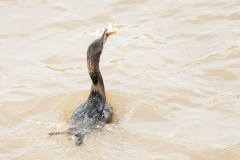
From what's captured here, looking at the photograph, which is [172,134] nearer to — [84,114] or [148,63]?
[84,114]

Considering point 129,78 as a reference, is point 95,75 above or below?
above

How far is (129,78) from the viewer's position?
9234 mm

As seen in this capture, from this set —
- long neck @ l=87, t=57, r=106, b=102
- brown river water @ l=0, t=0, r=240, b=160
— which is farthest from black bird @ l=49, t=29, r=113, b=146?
brown river water @ l=0, t=0, r=240, b=160

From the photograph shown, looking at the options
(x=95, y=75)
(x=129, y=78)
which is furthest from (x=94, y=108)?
(x=129, y=78)

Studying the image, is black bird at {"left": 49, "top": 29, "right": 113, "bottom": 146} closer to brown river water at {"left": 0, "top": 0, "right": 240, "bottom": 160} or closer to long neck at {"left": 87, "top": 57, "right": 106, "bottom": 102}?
long neck at {"left": 87, "top": 57, "right": 106, "bottom": 102}

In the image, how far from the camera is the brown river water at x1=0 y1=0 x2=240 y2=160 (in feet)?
24.1

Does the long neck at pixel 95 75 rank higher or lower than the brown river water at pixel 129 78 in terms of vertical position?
higher

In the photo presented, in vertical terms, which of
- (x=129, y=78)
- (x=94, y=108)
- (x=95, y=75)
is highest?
(x=95, y=75)

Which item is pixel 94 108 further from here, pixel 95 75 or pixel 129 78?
pixel 129 78

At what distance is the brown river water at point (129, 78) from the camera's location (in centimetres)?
734

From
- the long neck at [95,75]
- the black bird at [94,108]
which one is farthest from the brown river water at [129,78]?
the long neck at [95,75]

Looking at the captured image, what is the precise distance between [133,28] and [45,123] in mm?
3699

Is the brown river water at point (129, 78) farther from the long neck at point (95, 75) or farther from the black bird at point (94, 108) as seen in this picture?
the long neck at point (95, 75)

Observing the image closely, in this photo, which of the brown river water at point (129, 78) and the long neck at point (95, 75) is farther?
the long neck at point (95, 75)
